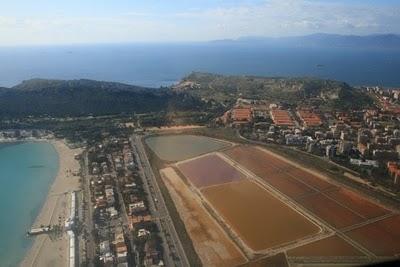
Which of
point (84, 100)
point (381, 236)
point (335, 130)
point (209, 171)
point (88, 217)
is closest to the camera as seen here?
point (381, 236)

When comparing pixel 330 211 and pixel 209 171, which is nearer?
pixel 330 211

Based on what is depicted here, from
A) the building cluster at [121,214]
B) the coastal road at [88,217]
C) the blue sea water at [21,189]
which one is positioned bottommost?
the blue sea water at [21,189]

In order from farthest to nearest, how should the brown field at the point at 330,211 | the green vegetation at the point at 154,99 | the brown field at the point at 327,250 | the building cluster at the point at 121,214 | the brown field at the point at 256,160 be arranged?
1. the green vegetation at the point at 154,99
2. the brown field at the point at 256,160
3. the brown field at the point at 330,211
4. the building cluster at the point at 121,214
5. the brown field at the point at 327,250

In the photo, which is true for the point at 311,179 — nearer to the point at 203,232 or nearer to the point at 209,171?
the point at 209,171

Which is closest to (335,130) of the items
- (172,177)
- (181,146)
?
(181,146)

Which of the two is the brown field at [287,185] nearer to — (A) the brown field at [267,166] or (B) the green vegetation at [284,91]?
(A) the brown field at [267,166]

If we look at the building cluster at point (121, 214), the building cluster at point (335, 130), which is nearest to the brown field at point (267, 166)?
the building cluster at point (335, 130)
